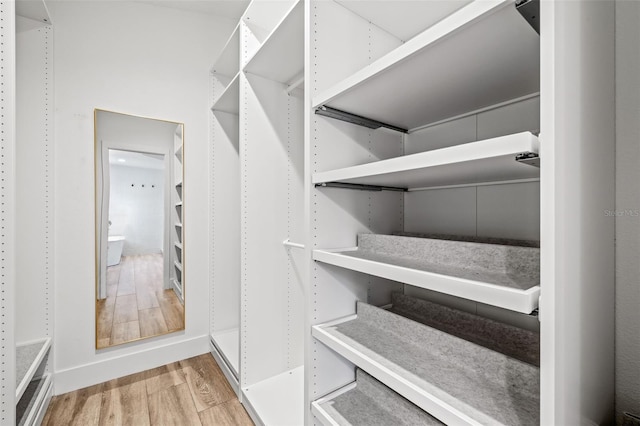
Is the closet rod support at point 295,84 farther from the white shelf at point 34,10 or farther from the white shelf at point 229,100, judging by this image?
the white shelf at point 34,10

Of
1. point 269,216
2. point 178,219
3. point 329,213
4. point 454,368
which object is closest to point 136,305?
point 178,219

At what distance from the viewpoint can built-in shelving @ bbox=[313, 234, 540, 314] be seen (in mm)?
556

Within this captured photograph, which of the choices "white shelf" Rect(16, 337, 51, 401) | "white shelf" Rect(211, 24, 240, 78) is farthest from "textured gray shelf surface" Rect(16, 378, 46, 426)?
"white shelf" Rect(211, 24, 240, 78)

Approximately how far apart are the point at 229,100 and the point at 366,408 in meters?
2.07

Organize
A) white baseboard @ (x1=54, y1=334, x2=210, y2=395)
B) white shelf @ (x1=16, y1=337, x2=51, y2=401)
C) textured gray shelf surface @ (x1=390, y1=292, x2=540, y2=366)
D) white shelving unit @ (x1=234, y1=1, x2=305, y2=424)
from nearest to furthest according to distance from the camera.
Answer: textured gray shelf surface @ (x1=390, y1=292, x2=540, y2=366)
white shelf @ (x1=16, y1=337, x2=51, y2=401)
white shelving unit @ (x1=234, y1=1, x2=305, y2=424)
white baseboard @ (x1=54, y1=334, x2=210, y2=395)

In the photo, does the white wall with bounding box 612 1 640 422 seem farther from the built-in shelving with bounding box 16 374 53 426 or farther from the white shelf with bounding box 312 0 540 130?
the built-in shelving with bounding box 16 374 53 426

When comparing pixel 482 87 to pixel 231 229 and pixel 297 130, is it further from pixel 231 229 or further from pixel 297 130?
pixel 231 229

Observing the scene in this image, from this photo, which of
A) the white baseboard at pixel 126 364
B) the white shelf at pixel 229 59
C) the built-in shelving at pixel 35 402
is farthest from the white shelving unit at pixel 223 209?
the built-in shelving at pixel 35 402

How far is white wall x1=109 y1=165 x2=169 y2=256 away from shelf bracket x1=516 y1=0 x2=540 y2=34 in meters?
2.22

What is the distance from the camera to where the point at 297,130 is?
1.85 m

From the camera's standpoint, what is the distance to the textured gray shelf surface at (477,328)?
0.84 metres

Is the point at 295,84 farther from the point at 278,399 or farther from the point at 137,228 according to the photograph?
the point at 278,399

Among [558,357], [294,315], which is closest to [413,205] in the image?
[558,357]

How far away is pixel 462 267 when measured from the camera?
0.81 metres
